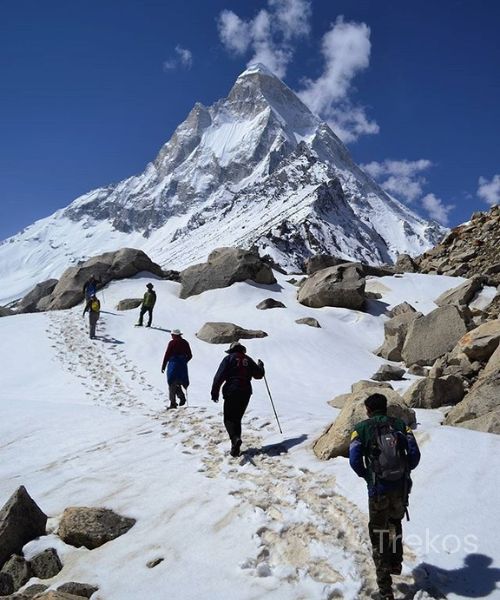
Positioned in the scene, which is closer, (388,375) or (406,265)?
(388,375)

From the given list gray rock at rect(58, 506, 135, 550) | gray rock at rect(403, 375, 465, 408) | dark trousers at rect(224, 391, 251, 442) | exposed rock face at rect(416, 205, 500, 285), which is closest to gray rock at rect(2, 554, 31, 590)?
gray rock at rect(58, 506, 135, 550)

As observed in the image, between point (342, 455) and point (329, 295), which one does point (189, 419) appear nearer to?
point (342, 455)

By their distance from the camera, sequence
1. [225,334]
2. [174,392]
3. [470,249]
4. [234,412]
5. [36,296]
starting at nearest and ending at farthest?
[234,412] < [174,392] < [225,334] < [470,249] < [36,296]

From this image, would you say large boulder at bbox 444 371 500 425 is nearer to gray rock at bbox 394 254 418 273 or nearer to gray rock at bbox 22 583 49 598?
gray rock at bbox 22 583 49 598

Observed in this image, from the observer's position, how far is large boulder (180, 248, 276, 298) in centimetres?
3031

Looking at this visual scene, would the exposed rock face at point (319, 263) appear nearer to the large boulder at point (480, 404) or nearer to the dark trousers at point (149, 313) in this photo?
the dark trousers at point (149, 313)

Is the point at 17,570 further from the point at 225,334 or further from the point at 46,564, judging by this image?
the point at 225,334

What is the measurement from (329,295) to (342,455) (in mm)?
19310

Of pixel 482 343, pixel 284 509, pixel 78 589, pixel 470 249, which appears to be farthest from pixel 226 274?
pixel 78 589

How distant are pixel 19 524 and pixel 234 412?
3.67 metres

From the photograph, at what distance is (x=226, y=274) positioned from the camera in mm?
30375

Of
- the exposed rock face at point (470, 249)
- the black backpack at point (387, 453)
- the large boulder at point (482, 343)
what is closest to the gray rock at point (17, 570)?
the black backpack at point (387, 453)

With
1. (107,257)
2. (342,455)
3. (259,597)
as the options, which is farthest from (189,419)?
(107,257)

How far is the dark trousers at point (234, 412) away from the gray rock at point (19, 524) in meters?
3.20
